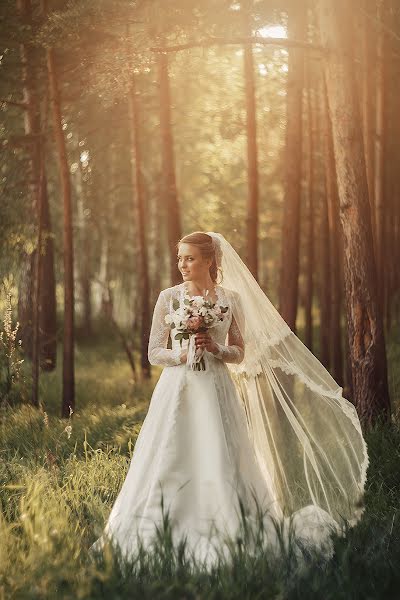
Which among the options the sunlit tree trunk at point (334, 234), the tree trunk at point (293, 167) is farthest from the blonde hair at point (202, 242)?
the sunlit tree trunk at point (334, 234)

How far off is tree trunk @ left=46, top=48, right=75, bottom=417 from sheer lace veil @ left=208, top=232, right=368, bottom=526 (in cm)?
543

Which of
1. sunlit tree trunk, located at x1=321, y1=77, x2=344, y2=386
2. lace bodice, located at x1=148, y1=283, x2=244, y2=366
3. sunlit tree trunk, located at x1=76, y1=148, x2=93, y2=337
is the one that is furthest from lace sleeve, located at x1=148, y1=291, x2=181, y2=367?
sunlit tree trunk, located at x1=76, y1=148, x2=93, y2=337

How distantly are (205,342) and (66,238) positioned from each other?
6.14 metres

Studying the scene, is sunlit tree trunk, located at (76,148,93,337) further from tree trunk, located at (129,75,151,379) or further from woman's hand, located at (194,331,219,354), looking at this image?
woman's hand, located at (194,331,219,354)

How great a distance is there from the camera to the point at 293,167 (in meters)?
11.1

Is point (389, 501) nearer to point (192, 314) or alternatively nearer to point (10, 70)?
point (192, 314)

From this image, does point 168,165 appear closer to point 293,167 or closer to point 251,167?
point 251,167

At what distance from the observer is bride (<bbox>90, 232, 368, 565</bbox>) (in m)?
5.16

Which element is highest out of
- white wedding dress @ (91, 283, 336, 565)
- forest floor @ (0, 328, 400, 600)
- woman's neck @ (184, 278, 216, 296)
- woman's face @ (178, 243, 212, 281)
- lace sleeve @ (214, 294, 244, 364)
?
woman's face @ (178, 243, 212, 281)

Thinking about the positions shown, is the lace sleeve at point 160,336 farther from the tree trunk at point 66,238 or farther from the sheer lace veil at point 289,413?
the tree trunk at point 66,238

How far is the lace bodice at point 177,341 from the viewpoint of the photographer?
18.2 feet

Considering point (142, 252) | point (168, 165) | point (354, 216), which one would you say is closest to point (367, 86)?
point (168, 165)

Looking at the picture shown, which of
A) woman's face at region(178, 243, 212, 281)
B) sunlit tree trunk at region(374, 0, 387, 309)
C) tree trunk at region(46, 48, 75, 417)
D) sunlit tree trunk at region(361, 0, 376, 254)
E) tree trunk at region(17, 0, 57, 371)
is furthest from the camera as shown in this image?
sunlit tree trunk at region(374, 0, 387, 309)

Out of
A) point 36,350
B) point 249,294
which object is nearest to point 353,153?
point 249,294
